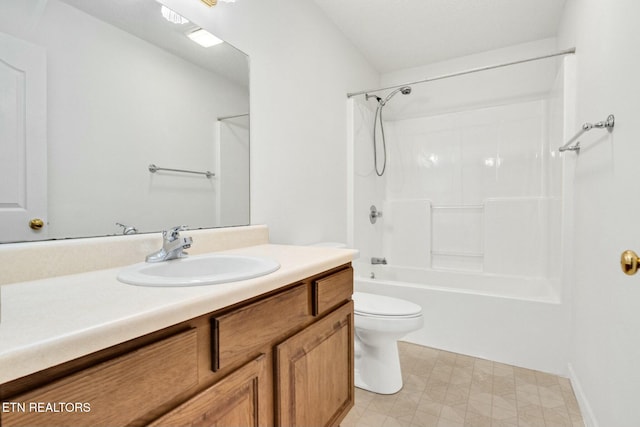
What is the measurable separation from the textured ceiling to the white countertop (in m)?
2.14

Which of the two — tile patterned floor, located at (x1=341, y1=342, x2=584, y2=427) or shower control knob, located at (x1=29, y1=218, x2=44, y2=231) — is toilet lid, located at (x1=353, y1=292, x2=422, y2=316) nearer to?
tile patterned floor, located at (x1=341, y1=342, x2=584, y2=427)

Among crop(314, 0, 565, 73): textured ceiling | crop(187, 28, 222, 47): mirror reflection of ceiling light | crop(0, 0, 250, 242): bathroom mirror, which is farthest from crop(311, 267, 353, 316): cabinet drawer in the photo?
crop(314, 0, 565, 73): textured ceiling

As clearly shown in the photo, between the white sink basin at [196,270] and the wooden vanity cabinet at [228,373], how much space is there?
0.26ft

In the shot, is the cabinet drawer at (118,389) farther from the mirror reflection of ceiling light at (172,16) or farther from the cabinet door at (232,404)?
the mirror reflection of ceiling light at (172,16)

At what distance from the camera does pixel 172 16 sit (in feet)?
4.06

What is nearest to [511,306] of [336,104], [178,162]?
[336,104]

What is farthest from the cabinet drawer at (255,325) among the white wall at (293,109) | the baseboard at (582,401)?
the baseboard at (582,401)

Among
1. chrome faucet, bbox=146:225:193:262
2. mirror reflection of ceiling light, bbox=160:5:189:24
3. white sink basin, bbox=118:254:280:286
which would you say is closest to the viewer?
white sink basin, bbox=118:254:280:286

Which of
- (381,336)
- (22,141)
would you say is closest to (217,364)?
(22,141)

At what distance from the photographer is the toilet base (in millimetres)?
1710

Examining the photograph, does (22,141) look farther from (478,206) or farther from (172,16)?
(478,206)

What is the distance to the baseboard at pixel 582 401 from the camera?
137cm

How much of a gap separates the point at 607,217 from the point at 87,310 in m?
1.71

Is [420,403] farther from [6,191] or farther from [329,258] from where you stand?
[6,191]
